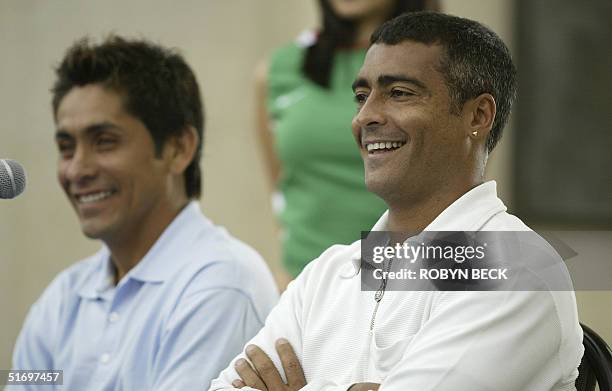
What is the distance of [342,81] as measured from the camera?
8.71 feet

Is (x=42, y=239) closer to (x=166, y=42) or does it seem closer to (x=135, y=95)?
(x=166, y=42)

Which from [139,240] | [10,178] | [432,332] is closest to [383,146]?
[432,332]

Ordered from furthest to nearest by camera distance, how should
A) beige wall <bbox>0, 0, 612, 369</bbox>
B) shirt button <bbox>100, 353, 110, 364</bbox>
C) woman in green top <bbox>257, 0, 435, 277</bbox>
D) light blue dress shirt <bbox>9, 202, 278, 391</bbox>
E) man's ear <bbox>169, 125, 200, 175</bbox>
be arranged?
beige wall <bbox>0, 0, 612, 369</bbox>
woman in green top <bbox>257, 0, 435, 277</bbox>
man's ear <bbox>169, 125, 200, 175</bbox>
shirt button <bbox>100, 353, 110, 364</bbox>
light blue dress shirt <bbox>9, 202, 278, 391</bbox>

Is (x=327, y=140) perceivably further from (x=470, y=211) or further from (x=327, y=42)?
(x=470, y=211)

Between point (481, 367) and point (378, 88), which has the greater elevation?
point (378, 88)

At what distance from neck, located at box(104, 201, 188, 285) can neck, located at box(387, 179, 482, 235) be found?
32.1 inches

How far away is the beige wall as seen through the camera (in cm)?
439

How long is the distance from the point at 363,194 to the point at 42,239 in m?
2.29

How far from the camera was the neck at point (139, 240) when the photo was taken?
2.32 meters

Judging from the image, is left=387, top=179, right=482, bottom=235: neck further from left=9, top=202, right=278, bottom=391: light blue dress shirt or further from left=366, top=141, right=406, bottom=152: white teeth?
left=9, top=202, right=278, bottom=391: light blue dress shirt

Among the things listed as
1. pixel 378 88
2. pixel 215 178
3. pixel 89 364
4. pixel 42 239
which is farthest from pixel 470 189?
pixel 42 239

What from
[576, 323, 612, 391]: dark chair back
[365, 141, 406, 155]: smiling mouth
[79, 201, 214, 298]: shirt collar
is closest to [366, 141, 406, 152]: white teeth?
[365, 141, 406, 155]: smiling mouth

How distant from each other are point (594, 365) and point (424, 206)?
0.34m

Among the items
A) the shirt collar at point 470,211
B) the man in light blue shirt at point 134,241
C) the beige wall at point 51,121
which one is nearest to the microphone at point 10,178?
the man in light blue shirt at point 134,241
